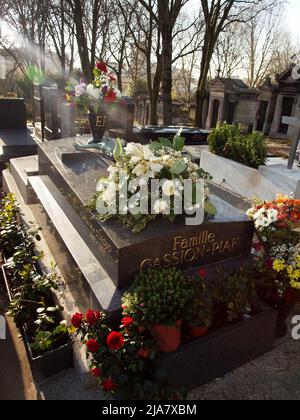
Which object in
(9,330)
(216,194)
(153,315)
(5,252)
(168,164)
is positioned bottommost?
(9,330)

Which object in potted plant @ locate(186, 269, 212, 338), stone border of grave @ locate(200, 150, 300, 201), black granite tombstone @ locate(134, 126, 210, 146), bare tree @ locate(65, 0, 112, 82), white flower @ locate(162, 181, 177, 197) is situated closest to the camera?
potted plant @ locate(186, 269, 212, 338)

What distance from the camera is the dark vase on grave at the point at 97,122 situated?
6.12m

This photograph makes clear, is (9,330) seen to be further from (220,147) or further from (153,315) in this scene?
(220,147)

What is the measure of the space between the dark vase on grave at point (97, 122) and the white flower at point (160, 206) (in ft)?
10.6

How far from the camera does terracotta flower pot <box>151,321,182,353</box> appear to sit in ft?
9.40

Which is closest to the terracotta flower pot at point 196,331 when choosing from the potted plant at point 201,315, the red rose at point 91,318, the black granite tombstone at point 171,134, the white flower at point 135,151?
the potted plant at point 201,315

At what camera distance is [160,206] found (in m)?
3.43

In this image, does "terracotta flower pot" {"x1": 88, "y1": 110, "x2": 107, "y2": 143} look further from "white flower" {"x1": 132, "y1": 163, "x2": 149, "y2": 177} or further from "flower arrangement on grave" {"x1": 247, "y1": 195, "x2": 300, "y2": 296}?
"flower arrangement on grave" {"x1": 247, "y1": 195, "x2": 300, "y2": 296}

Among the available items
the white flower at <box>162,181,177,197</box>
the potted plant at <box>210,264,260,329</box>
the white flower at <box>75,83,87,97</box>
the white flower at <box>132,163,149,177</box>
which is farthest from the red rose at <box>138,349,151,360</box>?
the white flower at <box>75,83,87,97</box>

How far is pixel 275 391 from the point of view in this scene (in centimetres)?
314

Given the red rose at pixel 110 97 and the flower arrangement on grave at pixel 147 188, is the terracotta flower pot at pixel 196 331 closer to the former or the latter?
the flower arrangement on grave at pixel 147 188

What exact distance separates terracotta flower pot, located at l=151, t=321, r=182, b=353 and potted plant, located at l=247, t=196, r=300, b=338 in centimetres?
99

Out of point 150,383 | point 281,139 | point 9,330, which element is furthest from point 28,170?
point 281,139

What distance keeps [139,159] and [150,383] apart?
6.96ft
